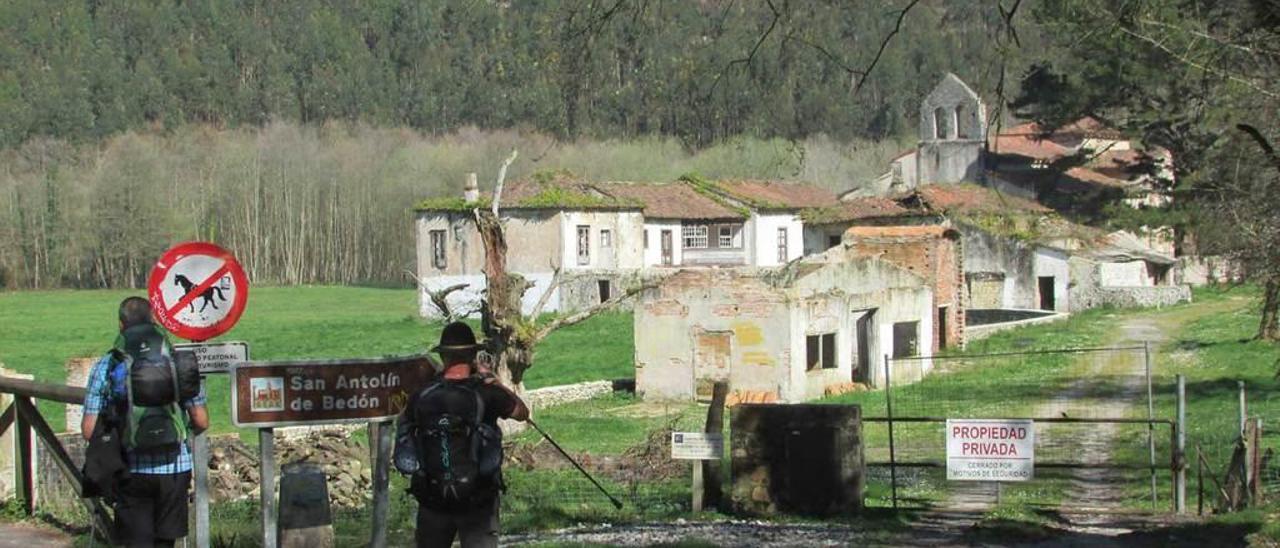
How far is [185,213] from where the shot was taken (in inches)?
4791

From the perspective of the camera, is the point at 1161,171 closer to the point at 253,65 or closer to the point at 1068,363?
the point at 1068,363

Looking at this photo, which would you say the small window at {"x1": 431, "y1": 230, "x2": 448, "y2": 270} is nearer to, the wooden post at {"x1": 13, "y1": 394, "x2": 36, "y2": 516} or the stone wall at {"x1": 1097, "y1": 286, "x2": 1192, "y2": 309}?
the stone wall at {"x1": 1097, "y1": 286, "x2": 1192, "y2": 309}

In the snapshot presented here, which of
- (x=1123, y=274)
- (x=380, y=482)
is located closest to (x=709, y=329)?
(x=1123, y=274)

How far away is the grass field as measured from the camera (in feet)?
167

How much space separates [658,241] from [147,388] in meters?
70.8

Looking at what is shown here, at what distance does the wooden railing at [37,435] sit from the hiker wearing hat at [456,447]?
4.10m

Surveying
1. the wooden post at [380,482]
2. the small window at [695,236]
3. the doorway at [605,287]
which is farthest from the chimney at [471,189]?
the wooden post at [380,482]

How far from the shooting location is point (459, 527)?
834 centimetres

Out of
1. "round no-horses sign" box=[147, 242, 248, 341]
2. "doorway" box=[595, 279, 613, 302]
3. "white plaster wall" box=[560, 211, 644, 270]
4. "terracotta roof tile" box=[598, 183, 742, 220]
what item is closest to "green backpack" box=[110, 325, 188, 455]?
"round no-horses sign" box=[147, 242, 248, 341]

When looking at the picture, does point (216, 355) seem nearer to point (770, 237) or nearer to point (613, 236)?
point (613, 236)

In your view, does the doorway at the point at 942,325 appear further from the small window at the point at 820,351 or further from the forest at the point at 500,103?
the small window at the point at 820,351

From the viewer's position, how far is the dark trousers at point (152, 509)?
9.50 m

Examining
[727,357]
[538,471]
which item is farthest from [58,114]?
[538,471]

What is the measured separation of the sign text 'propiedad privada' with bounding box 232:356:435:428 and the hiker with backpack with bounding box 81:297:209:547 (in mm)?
537
